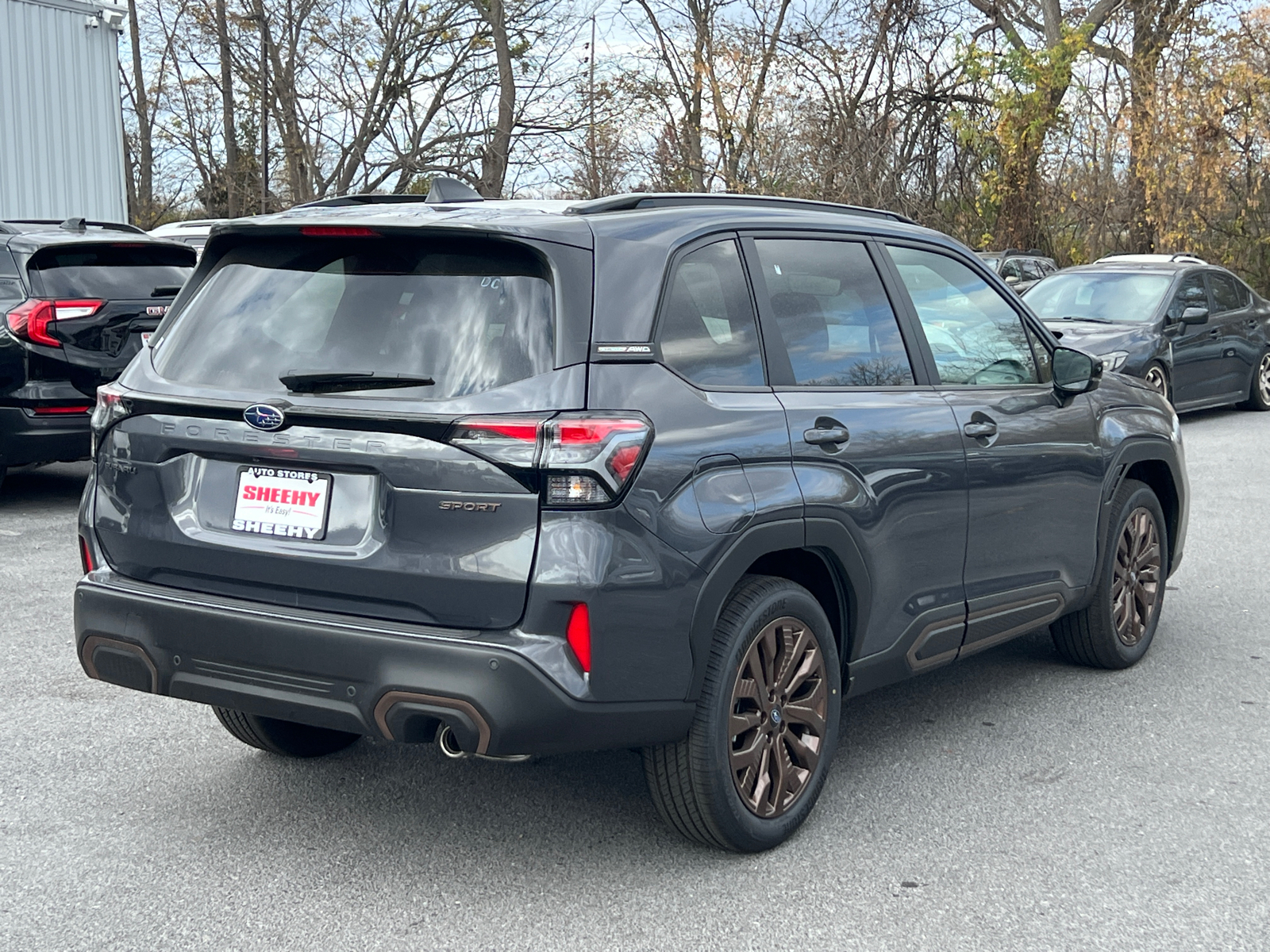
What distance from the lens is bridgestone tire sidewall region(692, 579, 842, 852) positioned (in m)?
3.70

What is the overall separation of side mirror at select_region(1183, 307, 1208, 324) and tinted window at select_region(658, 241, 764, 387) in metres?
11.9

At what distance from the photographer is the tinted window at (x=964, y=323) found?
4801 mm

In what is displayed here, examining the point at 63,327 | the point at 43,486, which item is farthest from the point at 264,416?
the point at 43,486

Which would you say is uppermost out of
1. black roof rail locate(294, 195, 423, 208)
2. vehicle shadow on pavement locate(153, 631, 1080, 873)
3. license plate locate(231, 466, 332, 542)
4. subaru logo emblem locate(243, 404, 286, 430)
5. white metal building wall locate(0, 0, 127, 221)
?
white metal building wall locate(0, 0, 127, 221)

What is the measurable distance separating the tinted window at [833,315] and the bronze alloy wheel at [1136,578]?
175cm

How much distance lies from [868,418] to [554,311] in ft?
3.89

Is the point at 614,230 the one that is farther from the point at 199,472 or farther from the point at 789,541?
the point at 199,472

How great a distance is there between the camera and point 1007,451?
4898 mm

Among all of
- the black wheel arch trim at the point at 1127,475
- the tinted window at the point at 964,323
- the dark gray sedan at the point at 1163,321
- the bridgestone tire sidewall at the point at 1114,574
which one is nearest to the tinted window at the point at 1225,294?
the dark gray sedan at the point at 1163,321

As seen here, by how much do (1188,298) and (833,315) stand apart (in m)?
12.0

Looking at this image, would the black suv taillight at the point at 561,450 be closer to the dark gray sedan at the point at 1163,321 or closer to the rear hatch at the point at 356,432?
the rear hatch at the point at 356,432

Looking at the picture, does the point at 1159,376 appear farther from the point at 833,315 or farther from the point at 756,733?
the point at 756,733

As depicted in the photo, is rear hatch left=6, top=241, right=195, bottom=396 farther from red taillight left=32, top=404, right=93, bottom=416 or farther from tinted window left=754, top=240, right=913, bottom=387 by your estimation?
tinted window left=754, top=240, right=913, bottom=387

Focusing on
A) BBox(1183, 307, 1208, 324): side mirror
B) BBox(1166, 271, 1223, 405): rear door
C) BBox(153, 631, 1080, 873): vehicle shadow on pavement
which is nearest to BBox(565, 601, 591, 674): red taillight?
BBox(153, 631, 1080, 873): vehicle shadow on pavement
